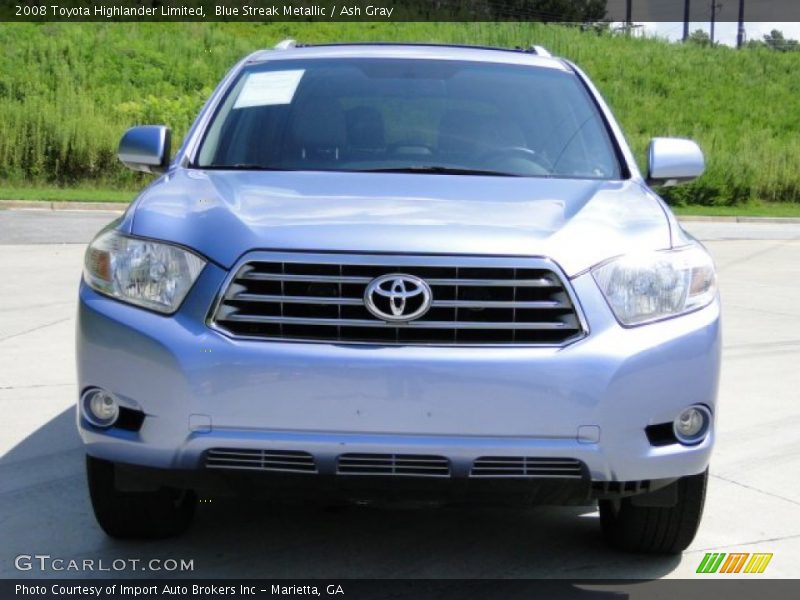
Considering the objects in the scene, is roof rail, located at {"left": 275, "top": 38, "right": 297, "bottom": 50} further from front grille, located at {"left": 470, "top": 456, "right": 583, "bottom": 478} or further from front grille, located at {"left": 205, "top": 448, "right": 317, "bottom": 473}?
front grille, located at {"left": 470, "top": 456, "right": 583, "bottom": 478}

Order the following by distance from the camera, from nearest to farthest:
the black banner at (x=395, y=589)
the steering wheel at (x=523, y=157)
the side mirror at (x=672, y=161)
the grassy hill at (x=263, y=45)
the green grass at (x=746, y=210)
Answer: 1. the black banner at (x=395, y=589)
2. the steering wheel at (x=523, y=157)
3. the side mirror at (x=672, y=161)
4. the green grass at (x=746, y=210)
5. the grassy hill at (x=263, y=45)

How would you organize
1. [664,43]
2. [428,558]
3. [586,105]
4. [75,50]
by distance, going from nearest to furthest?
[428,558] < [586,105] < [75,50] < [664,43]

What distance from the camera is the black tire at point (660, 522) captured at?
435cm

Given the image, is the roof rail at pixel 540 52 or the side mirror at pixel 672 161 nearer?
the side mirror at pixel 672 161

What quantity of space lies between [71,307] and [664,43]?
4526 cm

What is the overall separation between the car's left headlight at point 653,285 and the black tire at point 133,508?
1.55m

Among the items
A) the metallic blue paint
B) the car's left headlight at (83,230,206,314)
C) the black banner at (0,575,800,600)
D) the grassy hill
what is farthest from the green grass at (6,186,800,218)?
the metallic blue paint

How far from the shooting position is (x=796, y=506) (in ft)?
17.4

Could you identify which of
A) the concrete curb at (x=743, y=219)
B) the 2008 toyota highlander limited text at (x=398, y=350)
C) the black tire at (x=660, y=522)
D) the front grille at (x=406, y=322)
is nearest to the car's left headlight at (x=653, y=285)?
the 2008 toyota highlander limited text at (x=398, y=350)

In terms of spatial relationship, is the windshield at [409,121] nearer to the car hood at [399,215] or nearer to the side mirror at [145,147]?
the side mirror at [145,147]

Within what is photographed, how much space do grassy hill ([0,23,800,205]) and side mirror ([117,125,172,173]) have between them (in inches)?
871

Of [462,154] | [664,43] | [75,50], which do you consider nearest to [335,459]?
[462,154]

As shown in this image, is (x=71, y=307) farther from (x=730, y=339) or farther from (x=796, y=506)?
(x=796, y=506)

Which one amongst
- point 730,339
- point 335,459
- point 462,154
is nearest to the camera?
point 335,459
